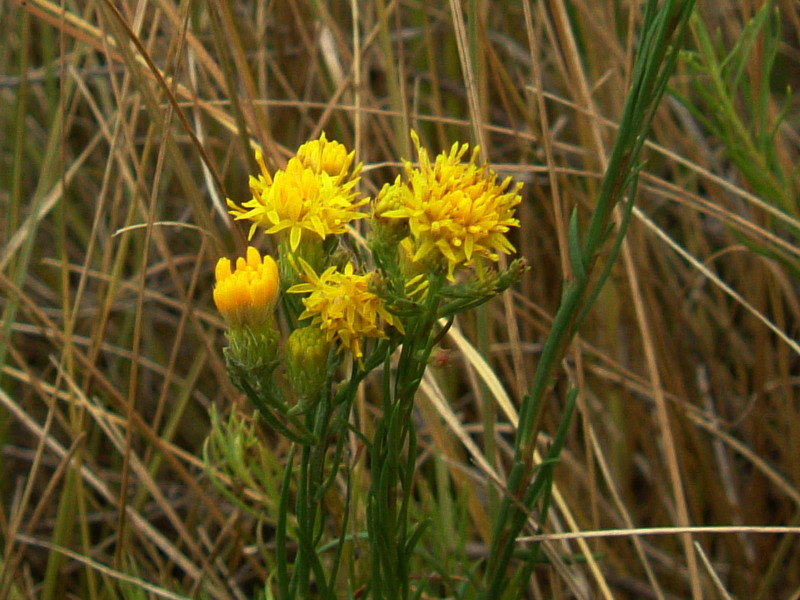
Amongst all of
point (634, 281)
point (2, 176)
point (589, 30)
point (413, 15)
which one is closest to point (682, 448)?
point (634, 281)

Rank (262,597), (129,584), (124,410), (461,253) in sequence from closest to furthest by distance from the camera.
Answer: (461,253) → (262,597) → (129,584) → (124,410)

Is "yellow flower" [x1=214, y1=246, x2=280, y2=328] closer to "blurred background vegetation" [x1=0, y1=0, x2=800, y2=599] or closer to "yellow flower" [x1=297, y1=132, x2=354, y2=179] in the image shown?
"yellow flower" [x1=297, y1=132, x2=354, y2=179]

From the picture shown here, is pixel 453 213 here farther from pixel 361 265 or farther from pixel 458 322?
pixel 458 322

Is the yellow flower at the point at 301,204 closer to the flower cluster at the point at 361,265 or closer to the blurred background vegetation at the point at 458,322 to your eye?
the flower cluster at the point at 361,265

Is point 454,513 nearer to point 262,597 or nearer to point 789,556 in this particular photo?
point 262,597

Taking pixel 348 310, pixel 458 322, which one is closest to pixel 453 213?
pixel 348 310

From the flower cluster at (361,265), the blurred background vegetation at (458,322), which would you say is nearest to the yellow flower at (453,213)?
the flower cluster at (361,265)
